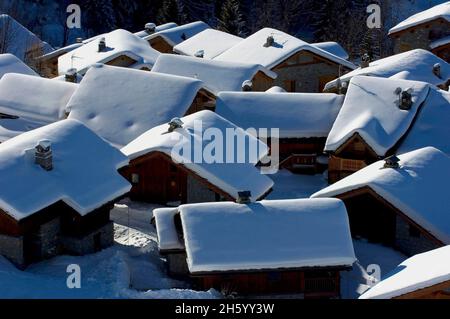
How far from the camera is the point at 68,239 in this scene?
94.0 feet

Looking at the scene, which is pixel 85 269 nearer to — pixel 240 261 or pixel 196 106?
pixel 240 261

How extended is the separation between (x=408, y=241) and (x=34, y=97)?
889 inches

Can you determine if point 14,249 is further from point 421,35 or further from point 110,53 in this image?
point 421,35

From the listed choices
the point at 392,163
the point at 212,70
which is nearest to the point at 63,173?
the point at 392,163

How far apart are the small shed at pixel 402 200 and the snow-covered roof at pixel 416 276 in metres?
5.32

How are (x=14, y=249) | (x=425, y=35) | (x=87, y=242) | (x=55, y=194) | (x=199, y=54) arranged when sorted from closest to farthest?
(x=14, y=249)
(x=55, y=194)
(x=87, y=242)
(x=199, y=54)
(x=425, y=35)

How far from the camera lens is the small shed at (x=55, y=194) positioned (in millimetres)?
26781

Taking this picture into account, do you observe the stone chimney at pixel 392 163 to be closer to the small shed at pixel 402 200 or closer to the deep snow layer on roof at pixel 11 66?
the small shed at pixel 402 200

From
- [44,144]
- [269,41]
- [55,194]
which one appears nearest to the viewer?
[55,194]

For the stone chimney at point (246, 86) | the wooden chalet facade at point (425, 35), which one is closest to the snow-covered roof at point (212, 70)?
the stone chimney at point (246, 86)

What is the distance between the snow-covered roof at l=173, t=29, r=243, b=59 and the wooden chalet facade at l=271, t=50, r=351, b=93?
25.8 ft

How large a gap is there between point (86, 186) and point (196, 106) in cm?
1679

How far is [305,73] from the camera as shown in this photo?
182 feet
